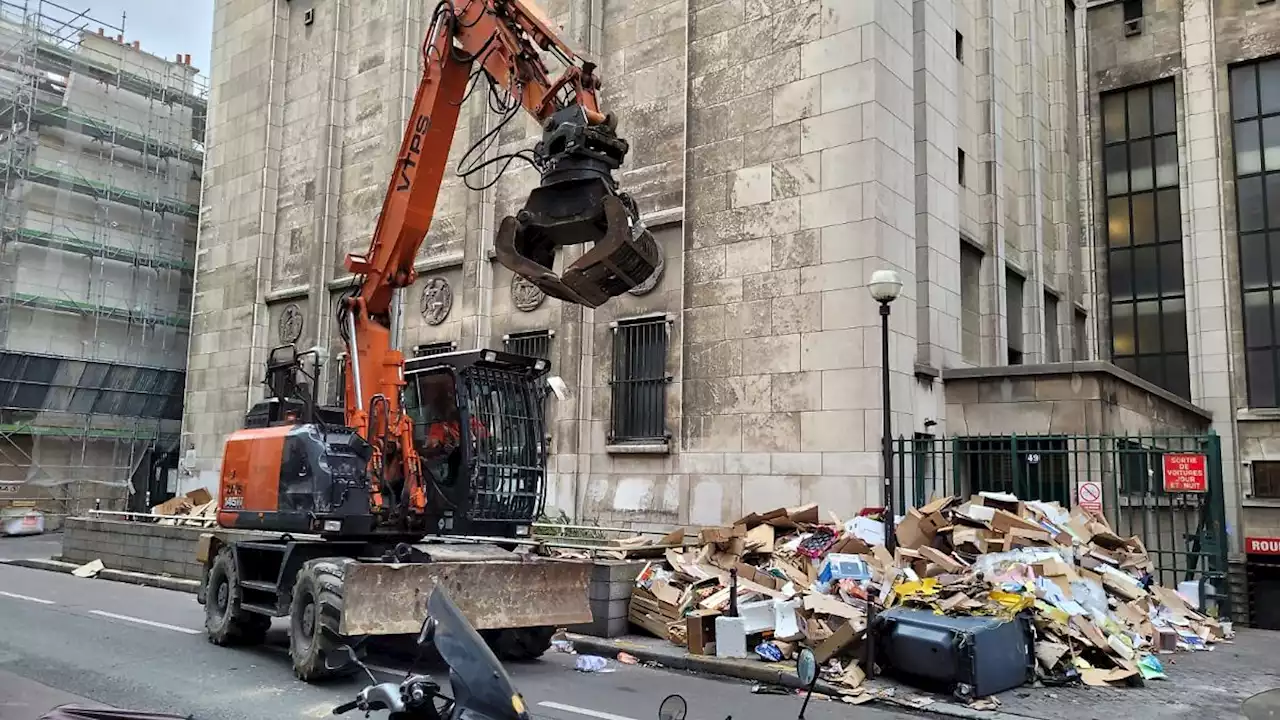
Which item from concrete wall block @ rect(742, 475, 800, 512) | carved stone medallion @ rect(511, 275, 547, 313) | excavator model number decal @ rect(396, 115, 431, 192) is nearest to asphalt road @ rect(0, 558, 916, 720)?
excavator model number decal @ rect(396, 115, 431, 192)

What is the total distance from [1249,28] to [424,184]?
79.9 feet

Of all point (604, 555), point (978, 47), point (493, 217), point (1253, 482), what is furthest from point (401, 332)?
point (1253, 482)

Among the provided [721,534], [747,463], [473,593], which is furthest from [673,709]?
[747,463]

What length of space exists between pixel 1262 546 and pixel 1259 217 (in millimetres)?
8439

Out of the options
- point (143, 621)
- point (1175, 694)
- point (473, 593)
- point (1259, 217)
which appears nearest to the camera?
point (1175, 694)

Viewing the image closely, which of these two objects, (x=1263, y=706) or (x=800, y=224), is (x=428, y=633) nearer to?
(x=1263, y=706)

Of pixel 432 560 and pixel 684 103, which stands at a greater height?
pixel 684 103

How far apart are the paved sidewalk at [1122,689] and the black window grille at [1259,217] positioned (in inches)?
605

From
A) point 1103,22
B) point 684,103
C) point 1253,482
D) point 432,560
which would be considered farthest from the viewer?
point 1103,22

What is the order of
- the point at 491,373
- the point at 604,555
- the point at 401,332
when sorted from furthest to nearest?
the point at 401,332
the point at 604,555
the point at 491,373

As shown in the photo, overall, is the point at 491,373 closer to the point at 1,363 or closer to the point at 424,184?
the point at 424,184

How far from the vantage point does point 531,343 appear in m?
19.3

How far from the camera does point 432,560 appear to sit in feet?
31.1

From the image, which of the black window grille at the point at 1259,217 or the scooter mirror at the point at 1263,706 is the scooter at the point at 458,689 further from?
the black window grille at the point at 1259,217
